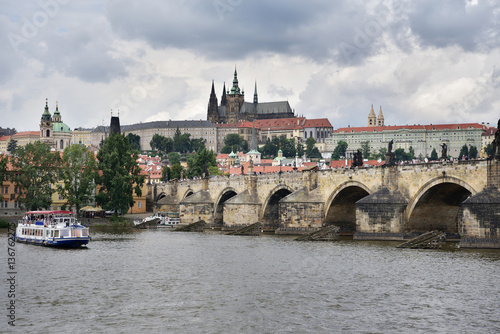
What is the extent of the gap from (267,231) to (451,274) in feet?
117

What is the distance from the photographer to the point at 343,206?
2468 inches

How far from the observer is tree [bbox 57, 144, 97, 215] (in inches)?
3275

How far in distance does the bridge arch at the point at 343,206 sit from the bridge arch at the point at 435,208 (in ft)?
27.1

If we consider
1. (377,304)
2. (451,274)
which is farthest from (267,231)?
(377,304)

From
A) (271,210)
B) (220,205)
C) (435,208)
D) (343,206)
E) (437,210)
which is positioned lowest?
(437,210)

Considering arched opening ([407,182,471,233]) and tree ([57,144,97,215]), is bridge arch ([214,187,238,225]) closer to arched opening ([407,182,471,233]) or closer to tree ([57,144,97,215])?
tree ([57,144,97,215])

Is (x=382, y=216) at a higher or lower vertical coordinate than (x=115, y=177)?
lower

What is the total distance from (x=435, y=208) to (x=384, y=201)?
3708 mm

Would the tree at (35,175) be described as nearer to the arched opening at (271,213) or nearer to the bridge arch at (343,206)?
the arched opening at (271,213)

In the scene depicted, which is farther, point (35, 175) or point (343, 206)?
point (35, 175)

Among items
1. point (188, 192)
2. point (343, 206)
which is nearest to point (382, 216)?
point (343, 206)

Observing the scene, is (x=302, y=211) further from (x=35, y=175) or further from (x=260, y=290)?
(x=35, y=175)

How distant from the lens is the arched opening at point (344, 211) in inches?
2426

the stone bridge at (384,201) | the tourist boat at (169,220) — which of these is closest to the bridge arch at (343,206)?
the stone bridge at (384,201)
